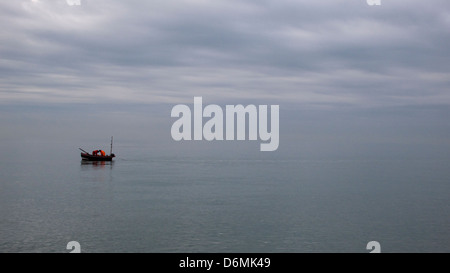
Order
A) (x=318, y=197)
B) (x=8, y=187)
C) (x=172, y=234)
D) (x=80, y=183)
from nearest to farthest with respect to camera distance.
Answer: (x=172, y=234)
(x=318, y=197)
(x=8, y=187)
(x=80, y=183)

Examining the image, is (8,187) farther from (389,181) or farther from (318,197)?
(389,181)

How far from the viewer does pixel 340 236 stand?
5547 cm

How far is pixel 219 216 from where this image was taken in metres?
66.4

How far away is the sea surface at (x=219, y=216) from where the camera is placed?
5109cm

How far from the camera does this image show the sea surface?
168 feet

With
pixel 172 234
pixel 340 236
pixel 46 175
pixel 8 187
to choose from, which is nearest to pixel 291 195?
pixel 340 236

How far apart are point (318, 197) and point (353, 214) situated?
17864mm

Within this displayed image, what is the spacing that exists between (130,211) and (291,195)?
37386mm

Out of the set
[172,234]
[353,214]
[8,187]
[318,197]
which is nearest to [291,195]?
[318,197]
